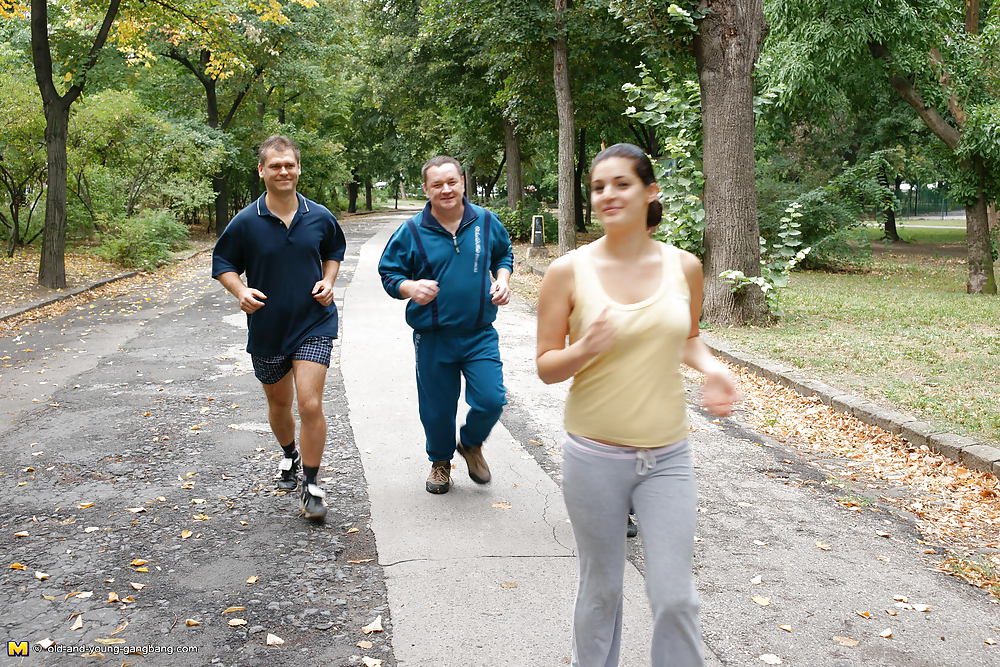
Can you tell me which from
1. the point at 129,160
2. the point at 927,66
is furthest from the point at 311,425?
the point at 129,160

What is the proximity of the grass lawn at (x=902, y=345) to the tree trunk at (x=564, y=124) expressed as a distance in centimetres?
587

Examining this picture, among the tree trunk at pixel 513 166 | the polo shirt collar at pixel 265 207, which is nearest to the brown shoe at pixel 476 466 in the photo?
the polo shirt collar at pixel 265 207

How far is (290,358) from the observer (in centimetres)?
514

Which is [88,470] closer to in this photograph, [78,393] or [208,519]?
[208,519]

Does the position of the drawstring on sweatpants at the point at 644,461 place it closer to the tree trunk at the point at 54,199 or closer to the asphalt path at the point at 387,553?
the asphalt path at the point at 387,553

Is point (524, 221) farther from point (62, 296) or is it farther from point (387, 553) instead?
point (387, 553)

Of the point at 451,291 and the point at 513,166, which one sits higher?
the point at 513,166

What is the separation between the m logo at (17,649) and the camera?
3.54 meters

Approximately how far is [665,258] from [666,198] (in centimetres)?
1026

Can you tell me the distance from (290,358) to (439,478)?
118 cm

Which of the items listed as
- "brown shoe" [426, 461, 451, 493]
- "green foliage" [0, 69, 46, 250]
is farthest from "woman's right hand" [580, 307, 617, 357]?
"green foliage" [0, 69, 46, 250]

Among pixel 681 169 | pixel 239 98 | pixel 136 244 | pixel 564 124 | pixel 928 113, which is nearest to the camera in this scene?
pixel 681 169

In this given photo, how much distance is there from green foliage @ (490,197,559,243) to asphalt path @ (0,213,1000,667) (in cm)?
2219

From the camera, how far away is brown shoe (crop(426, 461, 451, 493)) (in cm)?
550
